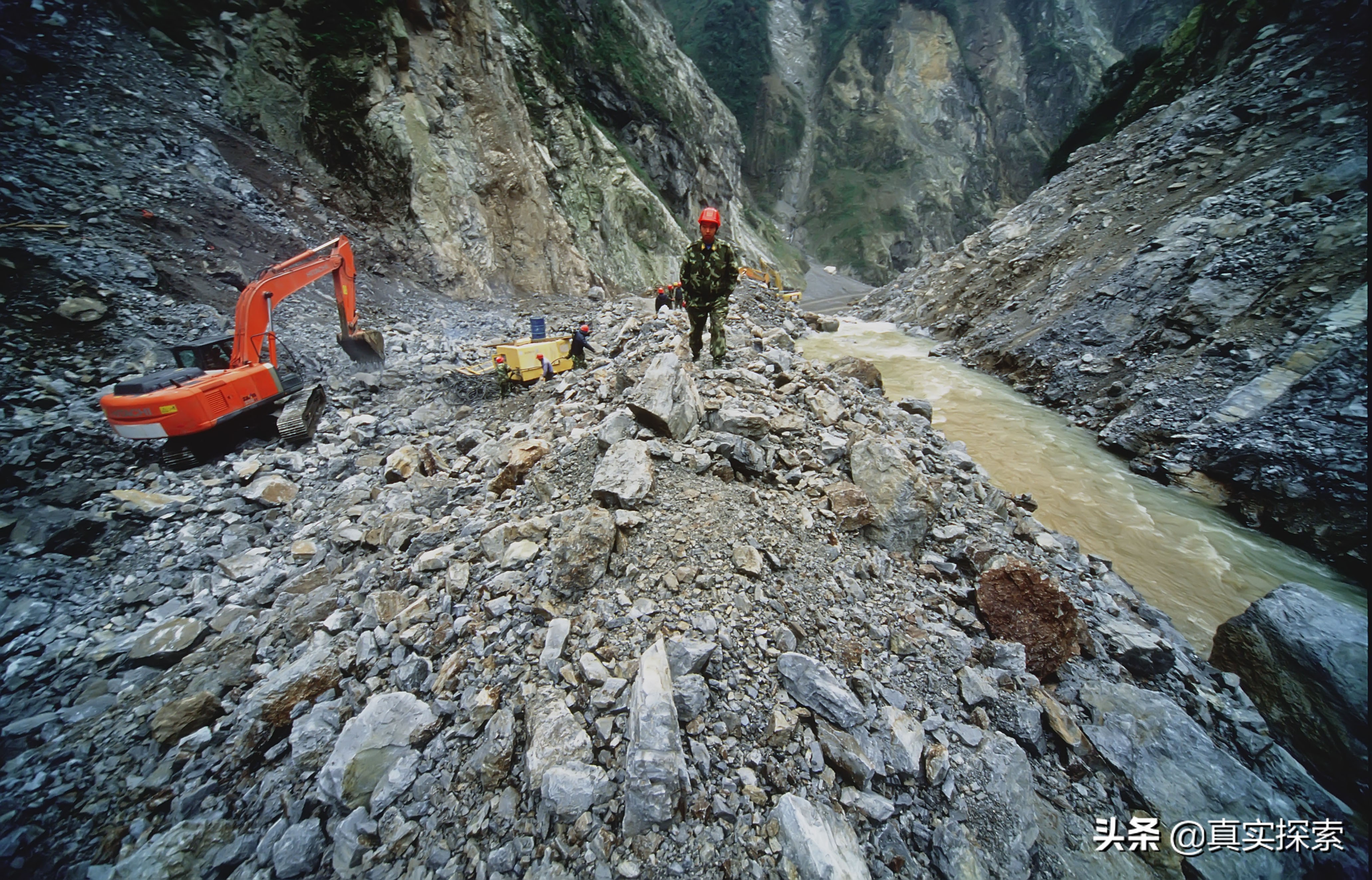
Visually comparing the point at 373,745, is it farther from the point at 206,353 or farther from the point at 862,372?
the point at 862,372

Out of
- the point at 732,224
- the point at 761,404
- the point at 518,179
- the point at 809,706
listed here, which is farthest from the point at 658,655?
the point at 732,224

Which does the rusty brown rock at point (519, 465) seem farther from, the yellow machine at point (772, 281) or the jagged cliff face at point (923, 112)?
the jagged cliff face at point (923, 112)

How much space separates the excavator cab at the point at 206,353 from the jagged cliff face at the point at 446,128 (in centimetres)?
830

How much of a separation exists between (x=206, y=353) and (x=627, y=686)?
21.7 ft

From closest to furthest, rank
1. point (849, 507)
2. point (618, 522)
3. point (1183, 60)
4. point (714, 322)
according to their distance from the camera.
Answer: point (618, 522) < point (849, 507) < point (714, 322) < point (1183, 60)

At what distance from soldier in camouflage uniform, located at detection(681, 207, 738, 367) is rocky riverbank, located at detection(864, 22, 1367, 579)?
268 inches

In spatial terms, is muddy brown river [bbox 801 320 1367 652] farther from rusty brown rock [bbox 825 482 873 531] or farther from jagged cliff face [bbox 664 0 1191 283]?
jagged cliff face [bbox 664 0 1191 283]

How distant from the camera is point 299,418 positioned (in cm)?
534

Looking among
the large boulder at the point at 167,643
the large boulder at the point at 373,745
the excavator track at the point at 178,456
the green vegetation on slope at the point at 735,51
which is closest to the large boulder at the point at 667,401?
the large boulder at the point at 373,745

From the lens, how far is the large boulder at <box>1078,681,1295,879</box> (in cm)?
208

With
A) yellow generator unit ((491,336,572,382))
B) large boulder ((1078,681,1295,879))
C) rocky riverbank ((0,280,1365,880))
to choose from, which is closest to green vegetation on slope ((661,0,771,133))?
yellow generator unit ((491,336,572,382))

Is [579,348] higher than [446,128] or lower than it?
lower

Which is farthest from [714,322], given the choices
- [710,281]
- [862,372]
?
[862,372]

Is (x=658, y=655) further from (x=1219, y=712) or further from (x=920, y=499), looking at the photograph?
(x=1219, y=712)
